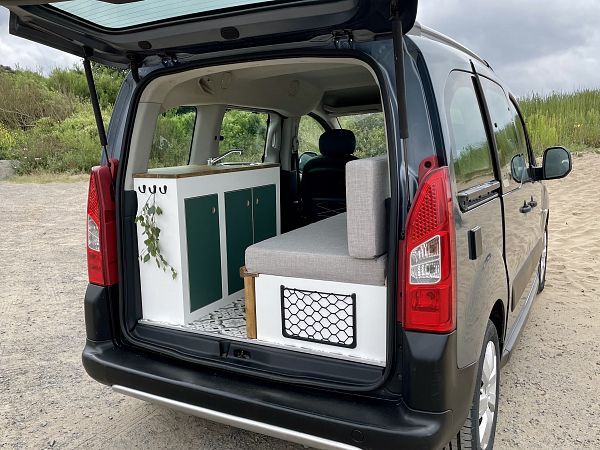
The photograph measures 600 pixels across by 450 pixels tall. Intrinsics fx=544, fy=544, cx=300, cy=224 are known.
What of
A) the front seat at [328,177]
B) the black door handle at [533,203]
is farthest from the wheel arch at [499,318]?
the front seat at [328,177]

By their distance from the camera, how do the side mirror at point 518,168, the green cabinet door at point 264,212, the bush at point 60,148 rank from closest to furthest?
the side mirror at point 518,168
the green cabinet door at point 264,212
the bush at point 60,148

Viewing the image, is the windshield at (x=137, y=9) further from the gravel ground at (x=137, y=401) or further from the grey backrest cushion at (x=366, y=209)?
the gravel ground at (x=137, y=401)

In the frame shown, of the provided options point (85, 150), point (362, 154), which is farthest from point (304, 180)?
point (85, 150)

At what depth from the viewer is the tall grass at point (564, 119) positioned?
13.2 metres

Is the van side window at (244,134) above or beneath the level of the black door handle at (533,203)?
above

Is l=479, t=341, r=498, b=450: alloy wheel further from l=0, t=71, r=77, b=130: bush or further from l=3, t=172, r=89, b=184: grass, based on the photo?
l=0, t=71, r=77, b=130: bush

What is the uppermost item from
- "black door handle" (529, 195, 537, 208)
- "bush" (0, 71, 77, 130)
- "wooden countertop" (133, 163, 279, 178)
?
"bush" (0, 71, 77, 130)

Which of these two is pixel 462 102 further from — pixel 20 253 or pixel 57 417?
pixel 20 253

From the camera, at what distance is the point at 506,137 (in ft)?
10.2

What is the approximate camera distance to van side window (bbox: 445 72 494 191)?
6.88ft

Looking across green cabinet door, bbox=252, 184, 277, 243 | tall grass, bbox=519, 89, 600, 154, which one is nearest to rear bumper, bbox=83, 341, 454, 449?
green cabinet door, bbox=252, 184, 277, 243

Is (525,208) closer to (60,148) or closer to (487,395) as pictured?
(487,395)

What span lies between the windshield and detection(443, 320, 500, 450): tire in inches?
64.8

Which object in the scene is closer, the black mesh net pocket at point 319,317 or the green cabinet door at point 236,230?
the black mesh net pocket at point 319,317
